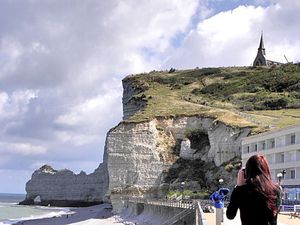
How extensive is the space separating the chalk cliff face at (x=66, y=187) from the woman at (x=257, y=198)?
103 m

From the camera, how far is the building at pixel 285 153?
59859 millimetres

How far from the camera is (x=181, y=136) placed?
3556 inches

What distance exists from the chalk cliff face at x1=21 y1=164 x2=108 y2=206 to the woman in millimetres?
103284

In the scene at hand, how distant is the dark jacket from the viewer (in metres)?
5.92

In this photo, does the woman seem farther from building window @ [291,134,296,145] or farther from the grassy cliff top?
the grassy cliff top

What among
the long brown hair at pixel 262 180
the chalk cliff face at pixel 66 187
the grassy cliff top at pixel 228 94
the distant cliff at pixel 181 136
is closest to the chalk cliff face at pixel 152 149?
the distant cliff at pixel 181 136

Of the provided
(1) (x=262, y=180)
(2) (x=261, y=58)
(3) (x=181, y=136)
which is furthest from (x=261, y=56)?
(1) (x=262, y=180)

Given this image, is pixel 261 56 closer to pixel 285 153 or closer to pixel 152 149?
pixel 152 149

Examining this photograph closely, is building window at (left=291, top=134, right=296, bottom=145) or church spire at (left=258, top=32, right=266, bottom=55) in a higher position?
church spire at (left=258, top=32, right=266, bottom=55)

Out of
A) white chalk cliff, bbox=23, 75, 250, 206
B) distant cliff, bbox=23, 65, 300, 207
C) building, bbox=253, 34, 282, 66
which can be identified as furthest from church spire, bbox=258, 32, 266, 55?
white chalk cliff, bbox=23, 75, 250, 206

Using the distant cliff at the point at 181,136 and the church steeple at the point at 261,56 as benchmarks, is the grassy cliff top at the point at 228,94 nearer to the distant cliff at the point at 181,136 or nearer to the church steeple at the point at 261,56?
the distant cliff at the point at 181,136

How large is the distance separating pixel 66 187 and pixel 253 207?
123317 millimetres

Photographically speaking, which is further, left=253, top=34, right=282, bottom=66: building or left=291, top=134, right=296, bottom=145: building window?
left=253, top=34, right=282, bottom=66: building

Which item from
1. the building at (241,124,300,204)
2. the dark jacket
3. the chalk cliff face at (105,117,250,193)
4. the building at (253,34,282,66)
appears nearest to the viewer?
the dark jacket
